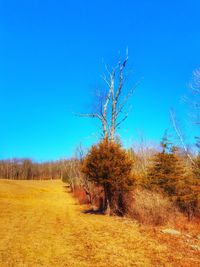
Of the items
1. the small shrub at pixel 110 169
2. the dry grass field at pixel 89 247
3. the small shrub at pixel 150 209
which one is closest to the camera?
the dry grass field at pixel 89 247

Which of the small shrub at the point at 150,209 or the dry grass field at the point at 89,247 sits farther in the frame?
the small shrub at the point at 150,209

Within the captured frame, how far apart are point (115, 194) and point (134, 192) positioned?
117cm

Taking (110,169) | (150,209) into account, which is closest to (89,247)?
(150,209)

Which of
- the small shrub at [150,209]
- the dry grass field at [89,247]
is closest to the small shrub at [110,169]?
the small shrub at [150,209]

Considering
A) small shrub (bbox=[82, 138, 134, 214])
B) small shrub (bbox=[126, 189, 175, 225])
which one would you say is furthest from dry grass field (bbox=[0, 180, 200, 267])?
small shrub (bbox=[82, 138, 134, 214])

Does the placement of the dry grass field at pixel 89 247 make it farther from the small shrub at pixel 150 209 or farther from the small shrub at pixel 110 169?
the small shrub at pixel 110 169

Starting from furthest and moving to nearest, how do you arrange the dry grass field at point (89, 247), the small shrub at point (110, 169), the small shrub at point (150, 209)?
the small shrub at point (110, 169), the small shrub at point (150, 209), the dry grass field at point (89, 247)

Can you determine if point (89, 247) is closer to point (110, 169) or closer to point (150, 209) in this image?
point (150, 209)

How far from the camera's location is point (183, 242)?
9.08 meters

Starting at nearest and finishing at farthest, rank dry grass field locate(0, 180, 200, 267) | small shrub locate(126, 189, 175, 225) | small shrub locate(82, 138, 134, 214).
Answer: dry grass field locate(0, 180, 200, 267) < small shrub locate(126, 189, 175, 225) < small shrub locate(82, 138, 134, 214)

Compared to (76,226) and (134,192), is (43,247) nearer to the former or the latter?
(76,226)

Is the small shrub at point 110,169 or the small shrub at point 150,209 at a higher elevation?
the small shrub at point 110,169

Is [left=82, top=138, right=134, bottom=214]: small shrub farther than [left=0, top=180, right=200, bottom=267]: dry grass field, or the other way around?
[left=82, top=138, right=134, bottom=214]: small shrub

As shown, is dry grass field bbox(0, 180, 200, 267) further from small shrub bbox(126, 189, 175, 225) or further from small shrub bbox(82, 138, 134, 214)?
small shrub bbox(82, 138, 134, 214)
